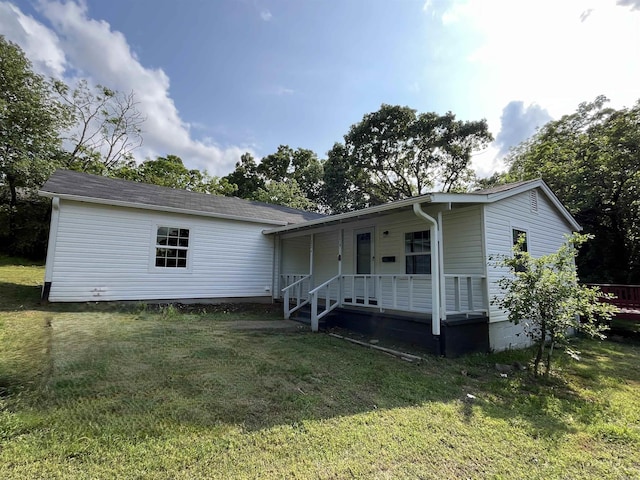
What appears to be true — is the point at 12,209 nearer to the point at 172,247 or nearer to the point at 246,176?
the point at 172,247

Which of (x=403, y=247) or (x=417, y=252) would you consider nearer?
(x=417, y=252)

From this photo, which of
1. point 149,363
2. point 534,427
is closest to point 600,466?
point 534,427

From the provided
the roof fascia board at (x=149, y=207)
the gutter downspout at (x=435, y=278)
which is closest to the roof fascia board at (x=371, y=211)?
the gutter downspout at (x=435, y=278)

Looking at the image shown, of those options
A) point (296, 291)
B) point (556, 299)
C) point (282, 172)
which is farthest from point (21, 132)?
point (556, 299)

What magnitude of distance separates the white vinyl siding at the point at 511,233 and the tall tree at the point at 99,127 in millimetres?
25857

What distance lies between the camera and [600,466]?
2.56 meters

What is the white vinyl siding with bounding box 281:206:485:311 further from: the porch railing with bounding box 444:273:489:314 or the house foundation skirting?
the house foundation skirting

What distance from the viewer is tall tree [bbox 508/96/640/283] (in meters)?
12.4

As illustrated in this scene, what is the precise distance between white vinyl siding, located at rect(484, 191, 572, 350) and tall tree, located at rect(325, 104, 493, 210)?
1314 centimetres

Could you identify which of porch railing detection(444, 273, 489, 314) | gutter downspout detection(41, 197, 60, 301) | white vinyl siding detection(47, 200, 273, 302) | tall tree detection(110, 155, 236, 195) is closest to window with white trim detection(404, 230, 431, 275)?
porch railing detection(444, 273, 489, 314)

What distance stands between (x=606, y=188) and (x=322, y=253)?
40.1 feet

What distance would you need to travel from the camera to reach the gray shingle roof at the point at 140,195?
828 cm

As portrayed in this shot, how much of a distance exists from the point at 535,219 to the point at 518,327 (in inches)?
112

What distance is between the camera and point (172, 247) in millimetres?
9430
